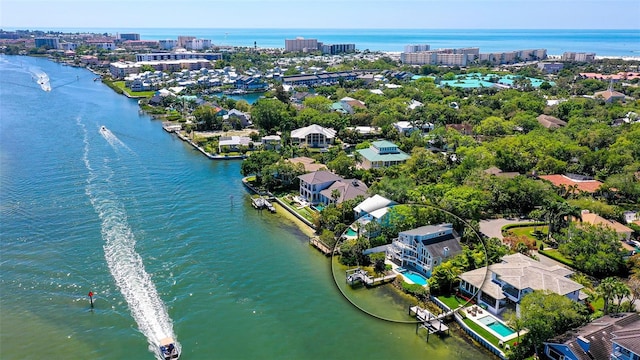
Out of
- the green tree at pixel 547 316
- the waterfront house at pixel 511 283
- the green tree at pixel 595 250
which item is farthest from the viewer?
the green tree at pixel 595 250

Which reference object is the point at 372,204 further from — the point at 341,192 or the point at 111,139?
the point at 111,139

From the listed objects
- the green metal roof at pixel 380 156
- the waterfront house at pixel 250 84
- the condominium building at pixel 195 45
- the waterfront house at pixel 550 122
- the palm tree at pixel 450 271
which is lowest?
the palm tree at pixel 450 271

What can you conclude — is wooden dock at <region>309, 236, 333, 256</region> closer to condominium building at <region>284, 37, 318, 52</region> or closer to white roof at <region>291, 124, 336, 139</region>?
white roof at <region>291, 124, 336, 139</region>

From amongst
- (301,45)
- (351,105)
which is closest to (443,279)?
(351,105)

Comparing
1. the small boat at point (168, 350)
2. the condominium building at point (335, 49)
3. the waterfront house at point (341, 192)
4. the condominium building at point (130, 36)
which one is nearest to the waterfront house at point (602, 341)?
the small boat at point (168, 350)

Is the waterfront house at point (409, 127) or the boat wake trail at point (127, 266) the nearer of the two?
the boat wake trail at point (127, 266)

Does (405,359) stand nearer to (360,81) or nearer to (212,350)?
(212,350)

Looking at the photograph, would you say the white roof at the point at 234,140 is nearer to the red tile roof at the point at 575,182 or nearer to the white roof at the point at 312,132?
the white roof at the point at 312,132
